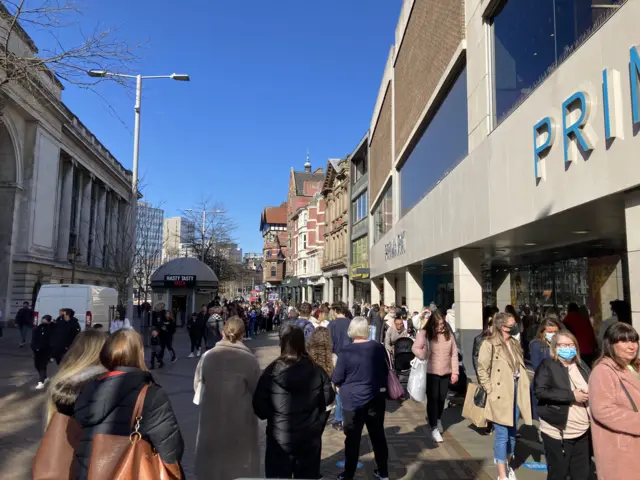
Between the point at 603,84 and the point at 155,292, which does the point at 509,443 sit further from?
the point at 155,292

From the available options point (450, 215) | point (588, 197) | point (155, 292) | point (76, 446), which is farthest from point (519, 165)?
point (155, 292)

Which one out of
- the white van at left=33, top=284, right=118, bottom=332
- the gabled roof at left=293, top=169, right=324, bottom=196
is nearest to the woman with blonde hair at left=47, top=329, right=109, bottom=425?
the white van at left=33, top=284, right=118, bottom=332

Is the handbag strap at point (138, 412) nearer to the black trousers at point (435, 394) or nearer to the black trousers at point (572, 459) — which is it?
the black trousers at point (572, 459)

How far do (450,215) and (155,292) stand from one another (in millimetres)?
22403

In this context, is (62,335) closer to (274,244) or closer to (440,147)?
(440,147)

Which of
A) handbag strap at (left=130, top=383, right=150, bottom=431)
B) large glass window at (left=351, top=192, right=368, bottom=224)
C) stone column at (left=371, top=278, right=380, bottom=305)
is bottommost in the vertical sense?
handbag strap at (left=130, top=383, right=150, bottom=431)

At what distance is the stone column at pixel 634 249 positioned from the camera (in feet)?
18.1

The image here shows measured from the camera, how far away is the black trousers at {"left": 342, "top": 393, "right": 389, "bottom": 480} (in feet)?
16.2

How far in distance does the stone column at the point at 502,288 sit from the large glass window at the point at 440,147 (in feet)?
13.1

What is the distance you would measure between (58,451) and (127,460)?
55 cm

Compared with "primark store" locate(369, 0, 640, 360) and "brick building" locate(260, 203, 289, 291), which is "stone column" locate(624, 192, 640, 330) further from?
"brick building" locate(260, 203, 289, 291)

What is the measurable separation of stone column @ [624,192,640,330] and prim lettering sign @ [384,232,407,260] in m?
13.1

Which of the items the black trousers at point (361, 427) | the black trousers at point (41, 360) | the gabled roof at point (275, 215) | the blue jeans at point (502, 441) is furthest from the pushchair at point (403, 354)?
the gabled roof at point (275, 215)

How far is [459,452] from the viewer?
6.14 m
